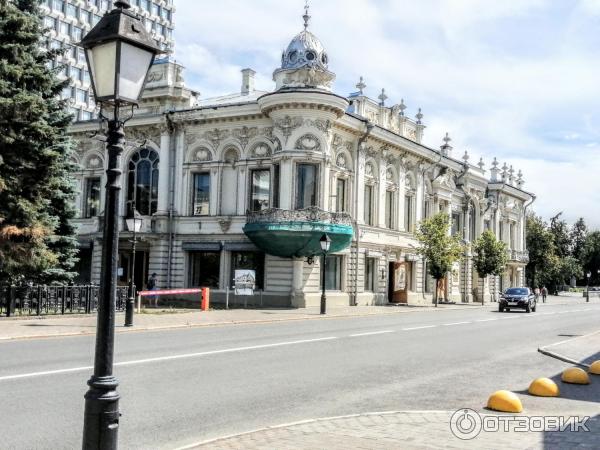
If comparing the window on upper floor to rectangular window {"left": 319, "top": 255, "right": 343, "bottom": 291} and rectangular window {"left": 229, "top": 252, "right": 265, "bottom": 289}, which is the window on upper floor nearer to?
rectangular window {"left": 319, "top": 255, "right": 343, "bottom": 291}

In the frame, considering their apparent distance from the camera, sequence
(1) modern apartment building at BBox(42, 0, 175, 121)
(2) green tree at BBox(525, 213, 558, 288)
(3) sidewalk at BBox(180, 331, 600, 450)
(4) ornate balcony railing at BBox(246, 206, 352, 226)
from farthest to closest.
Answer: (1) modern apartment building at BBox(42, 0, 175, 121) < (2) green tree at BBox(525, 213, 558, 288) < (4) ornate balcony railing at BBox(246, 206, 352, 226) < (3) sidewalk at BBox(180, 331, 600, 450)

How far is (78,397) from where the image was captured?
349 inches

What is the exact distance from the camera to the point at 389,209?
42.9 metres

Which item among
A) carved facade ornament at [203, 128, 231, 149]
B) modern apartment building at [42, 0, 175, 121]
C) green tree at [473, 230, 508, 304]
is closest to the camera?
carved facade ornament at [203, 128, 231, 149]

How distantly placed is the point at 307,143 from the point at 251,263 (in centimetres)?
720

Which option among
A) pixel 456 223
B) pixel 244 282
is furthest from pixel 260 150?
pixel 456 223

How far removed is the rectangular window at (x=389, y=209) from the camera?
42.4 m

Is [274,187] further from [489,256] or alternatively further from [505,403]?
[505,403]

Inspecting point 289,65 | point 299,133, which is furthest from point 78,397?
point 289,65

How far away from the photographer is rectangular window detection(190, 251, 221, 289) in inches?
1467

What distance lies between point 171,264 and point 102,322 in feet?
109

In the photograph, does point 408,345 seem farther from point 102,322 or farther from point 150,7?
point 150,7

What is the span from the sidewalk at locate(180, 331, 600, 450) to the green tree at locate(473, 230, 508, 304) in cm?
4553

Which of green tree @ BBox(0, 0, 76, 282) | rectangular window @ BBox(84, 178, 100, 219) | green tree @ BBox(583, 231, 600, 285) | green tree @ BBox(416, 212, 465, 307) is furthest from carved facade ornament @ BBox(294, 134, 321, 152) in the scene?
green tree @ BBox(583, 231, 600, 285)
